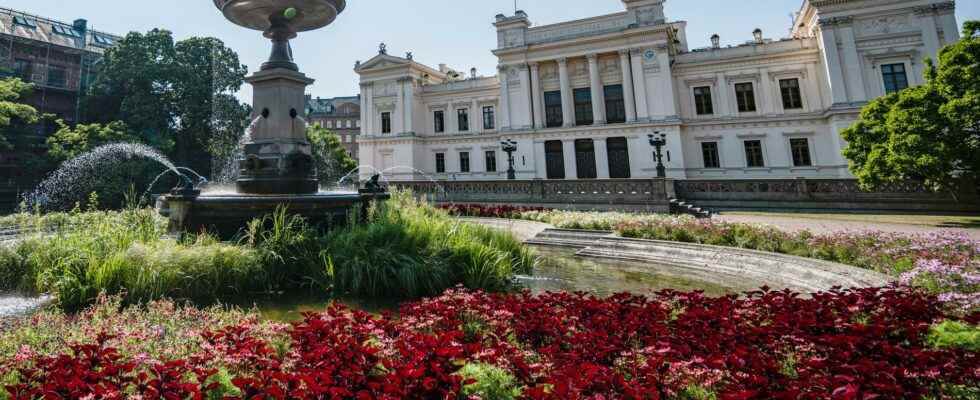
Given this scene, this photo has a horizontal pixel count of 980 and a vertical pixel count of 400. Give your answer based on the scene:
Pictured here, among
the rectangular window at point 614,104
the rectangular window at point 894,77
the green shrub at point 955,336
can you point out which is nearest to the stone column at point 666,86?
the rectangular window at point 614,104

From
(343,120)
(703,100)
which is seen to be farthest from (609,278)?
(343,120)

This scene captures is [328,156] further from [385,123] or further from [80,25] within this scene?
[80,25]

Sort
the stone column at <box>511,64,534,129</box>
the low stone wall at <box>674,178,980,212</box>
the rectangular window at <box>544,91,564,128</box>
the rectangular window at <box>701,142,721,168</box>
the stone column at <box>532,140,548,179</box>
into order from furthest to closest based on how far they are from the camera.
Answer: the rectangular window at <box>544,91,564,128</box> → the stone column at <box>511,64,534,129</box> → the stone column at <box>532,140,548,179</box> → the rectangular window at <box>701,142,721,168</box> → the low stone wall at <box>674,178,980,212</box>

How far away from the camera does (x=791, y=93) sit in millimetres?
30234

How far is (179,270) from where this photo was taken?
200 inches

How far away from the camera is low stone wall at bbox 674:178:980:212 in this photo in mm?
16094

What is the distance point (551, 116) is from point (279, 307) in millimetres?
32026

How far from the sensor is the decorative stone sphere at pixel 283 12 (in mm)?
9203

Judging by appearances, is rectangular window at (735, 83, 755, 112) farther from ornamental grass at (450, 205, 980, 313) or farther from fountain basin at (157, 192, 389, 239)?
fountain basin at (157, 192, 389, 239)

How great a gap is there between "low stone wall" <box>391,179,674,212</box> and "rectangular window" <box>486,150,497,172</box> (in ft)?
43.8

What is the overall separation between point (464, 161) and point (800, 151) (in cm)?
2631

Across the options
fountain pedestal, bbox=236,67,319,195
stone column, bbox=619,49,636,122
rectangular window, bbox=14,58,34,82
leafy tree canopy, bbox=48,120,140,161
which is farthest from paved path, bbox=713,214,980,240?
rectangular window, bbox=14,58,34,82

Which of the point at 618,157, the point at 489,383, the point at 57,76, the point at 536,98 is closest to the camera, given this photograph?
the point at 489,383

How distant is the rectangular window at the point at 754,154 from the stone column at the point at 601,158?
10114 mm
